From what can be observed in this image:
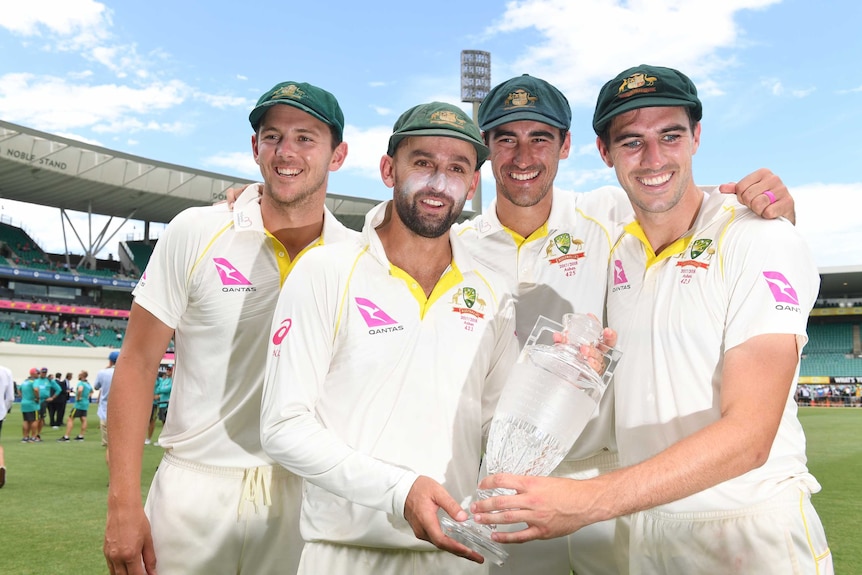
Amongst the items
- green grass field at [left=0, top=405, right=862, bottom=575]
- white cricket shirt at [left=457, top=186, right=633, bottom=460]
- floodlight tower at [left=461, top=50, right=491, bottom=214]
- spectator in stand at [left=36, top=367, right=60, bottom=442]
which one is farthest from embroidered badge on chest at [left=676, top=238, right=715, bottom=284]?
floodlight tower at [left=461, top=50, right=491, bottom=214]

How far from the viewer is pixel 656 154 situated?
8.97ft

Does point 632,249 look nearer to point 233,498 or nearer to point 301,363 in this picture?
point 301,363

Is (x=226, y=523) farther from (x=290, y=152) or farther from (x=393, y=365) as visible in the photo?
(x=290, y=152)

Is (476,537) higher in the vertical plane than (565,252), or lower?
lower

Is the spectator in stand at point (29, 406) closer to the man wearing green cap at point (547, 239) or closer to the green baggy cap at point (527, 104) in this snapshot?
the man wearing green cap at point (547, 239)

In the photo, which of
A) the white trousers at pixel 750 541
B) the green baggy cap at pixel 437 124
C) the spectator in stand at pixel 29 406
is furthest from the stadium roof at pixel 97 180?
the white trousers at pixel 750 541

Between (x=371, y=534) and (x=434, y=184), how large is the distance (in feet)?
4.24

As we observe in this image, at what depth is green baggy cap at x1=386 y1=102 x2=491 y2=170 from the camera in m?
2.56

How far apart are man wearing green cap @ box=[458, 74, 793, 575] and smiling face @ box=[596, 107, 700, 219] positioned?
0.38m

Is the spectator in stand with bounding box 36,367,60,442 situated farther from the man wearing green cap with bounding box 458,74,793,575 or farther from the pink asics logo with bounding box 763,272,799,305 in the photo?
the pink asics logo with bounding box 763,272,799,305

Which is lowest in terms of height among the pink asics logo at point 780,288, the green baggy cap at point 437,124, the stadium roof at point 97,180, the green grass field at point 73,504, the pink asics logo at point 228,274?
the green grass field at point 73,504

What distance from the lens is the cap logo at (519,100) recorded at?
331 cm

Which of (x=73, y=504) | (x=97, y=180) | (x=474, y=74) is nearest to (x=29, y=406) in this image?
(x=73, y=504)

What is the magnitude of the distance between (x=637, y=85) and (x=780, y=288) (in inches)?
37.9
